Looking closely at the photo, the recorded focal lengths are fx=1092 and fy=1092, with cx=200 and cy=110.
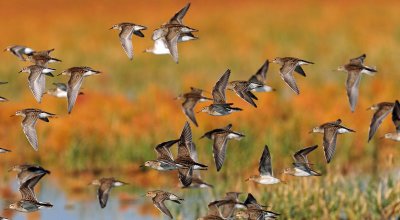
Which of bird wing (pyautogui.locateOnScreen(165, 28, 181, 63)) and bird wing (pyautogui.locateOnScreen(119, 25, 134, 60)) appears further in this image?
bird wing (pyautogui.locateOnScreen(119, 25, 134, 60))

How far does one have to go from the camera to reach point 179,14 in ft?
40.2

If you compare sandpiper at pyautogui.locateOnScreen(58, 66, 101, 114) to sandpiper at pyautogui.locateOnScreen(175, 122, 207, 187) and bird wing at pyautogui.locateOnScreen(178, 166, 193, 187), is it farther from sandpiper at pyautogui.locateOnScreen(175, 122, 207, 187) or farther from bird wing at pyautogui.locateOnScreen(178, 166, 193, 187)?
bird wing at pyautogui.locateOnScreen(178, 166, 193, 187)

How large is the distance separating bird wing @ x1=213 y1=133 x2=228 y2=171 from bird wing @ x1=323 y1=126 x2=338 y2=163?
110 cm

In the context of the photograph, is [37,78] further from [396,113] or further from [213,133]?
[396,113]

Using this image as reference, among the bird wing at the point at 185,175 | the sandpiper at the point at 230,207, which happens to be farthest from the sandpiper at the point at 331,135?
the bird wing at the point at 185,175

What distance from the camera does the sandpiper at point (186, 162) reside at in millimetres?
10953

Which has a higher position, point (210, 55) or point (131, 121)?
point (210, 55)

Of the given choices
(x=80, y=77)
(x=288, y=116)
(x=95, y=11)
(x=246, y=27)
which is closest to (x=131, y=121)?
(x=288, y=116)

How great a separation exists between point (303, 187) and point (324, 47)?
52.3 ft

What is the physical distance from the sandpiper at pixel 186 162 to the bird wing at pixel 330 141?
1.24 metres

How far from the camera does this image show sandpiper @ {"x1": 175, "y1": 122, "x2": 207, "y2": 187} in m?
11.0

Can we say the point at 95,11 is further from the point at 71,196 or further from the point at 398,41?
the point at 71,196

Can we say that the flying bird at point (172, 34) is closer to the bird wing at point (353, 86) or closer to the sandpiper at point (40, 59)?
the sandpiper at point (40, 59)

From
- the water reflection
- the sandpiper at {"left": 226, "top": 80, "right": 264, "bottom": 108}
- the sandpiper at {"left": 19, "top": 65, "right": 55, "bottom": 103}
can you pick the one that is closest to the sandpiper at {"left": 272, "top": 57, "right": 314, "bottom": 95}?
the sandpiper at {"left": 226, "top": 80, "right": 264, "bottom": 108}
